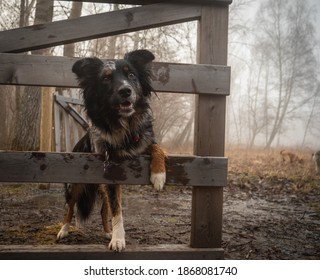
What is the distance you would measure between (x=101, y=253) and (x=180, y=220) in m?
1.62

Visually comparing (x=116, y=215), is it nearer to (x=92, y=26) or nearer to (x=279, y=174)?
(x=92, y=26)

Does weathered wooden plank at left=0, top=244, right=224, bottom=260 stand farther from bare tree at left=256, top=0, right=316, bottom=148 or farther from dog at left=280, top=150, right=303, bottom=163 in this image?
dog at left=280, top=150, right=303, bottom=163

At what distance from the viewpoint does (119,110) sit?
102 inches

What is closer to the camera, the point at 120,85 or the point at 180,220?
the point at 120,85

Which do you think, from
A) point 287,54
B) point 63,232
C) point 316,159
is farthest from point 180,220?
point 287,54

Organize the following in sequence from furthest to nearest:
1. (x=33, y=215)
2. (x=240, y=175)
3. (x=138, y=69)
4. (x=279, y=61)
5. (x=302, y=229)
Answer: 1. (x=279, y=61)
2. (x=240, y=175)
3. (x=33, y=215)
4. (x=302, y=229)
5. (x=138, y=69)

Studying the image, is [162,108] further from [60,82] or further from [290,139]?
[60,82]

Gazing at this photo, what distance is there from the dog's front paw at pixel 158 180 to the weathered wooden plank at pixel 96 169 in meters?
0.07

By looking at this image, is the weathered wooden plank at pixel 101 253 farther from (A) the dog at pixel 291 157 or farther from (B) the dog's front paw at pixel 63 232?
(A) the dog at pixel 291 157

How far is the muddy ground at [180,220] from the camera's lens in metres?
2.95

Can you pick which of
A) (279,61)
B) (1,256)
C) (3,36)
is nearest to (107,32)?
(3,36)

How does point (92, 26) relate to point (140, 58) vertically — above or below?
above

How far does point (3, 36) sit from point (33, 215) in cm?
232

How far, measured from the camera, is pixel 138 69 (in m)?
2.69
